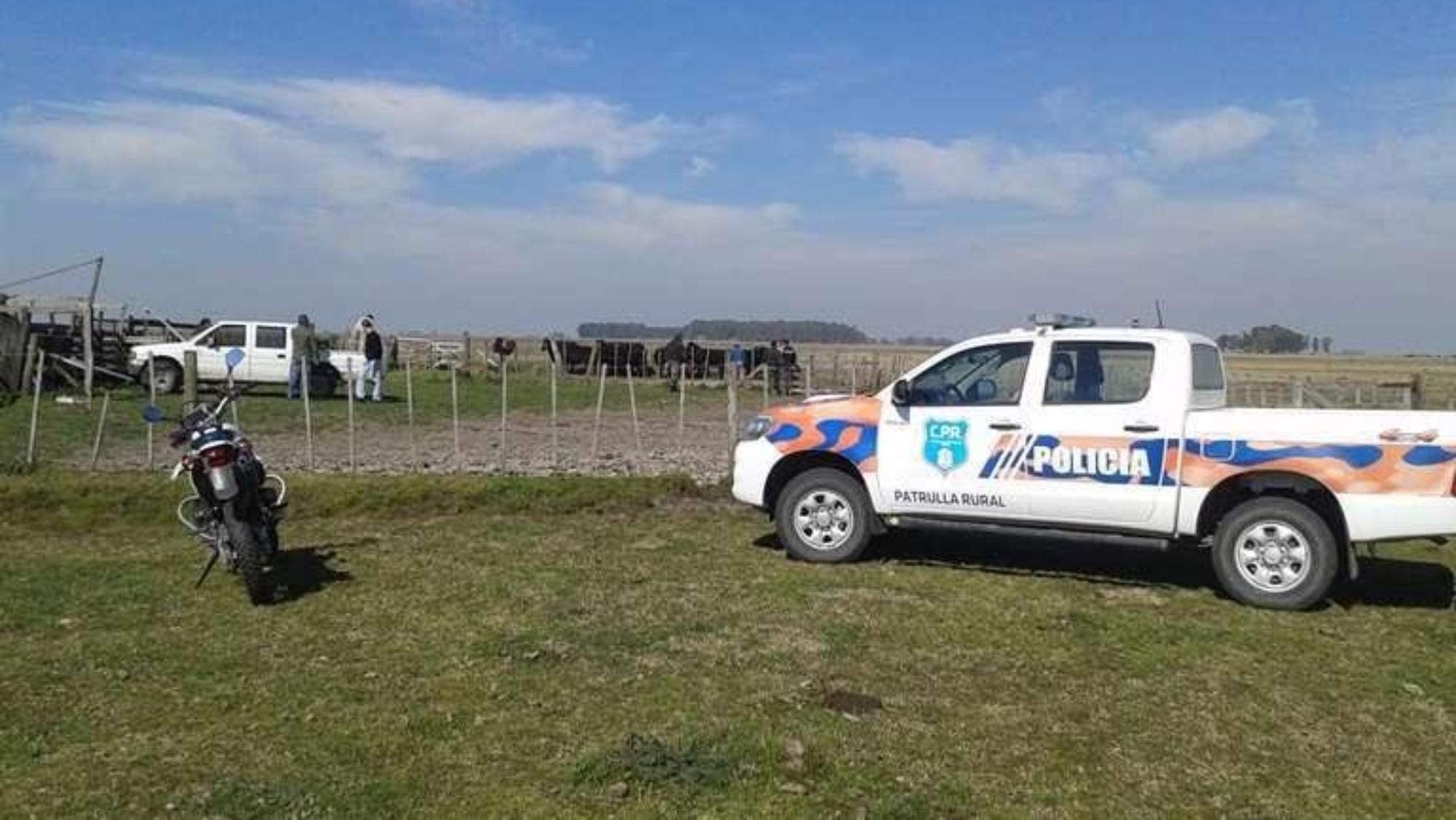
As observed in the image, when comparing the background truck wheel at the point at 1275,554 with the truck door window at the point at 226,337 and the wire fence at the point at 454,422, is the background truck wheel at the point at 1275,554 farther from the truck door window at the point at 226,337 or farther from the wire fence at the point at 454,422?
the truck door window at the point at 226,337

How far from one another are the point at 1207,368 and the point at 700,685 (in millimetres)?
4517

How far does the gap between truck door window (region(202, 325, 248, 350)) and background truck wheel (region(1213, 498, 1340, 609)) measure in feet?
67.2

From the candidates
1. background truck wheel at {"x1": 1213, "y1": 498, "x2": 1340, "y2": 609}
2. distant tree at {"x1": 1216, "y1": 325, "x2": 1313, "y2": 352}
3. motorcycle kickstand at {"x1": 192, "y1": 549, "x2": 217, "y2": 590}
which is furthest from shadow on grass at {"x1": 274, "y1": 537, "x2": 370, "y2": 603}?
distant tree at {"x1": 1216, "y1": 325, "x2": 1313, "y2": 352}

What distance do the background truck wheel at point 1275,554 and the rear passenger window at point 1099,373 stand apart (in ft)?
3.34

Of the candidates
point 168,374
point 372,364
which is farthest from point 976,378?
point 168,374

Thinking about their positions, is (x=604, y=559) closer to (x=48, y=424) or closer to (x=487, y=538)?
(x=487, y=538)

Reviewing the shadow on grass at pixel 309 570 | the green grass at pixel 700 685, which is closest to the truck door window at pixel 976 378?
the green grass at pixel 700 685

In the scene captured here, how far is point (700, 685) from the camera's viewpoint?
5539 mm

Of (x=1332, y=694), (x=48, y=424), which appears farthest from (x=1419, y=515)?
(x=48, y=424)

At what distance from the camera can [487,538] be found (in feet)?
30.2

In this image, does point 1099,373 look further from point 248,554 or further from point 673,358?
point 673,358

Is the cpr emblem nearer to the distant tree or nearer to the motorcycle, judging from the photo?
the motorcycle

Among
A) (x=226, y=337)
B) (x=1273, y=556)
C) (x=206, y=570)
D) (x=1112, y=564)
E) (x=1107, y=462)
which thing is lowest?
(x=1112, y=564)

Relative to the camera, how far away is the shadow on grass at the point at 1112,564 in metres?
7.91
